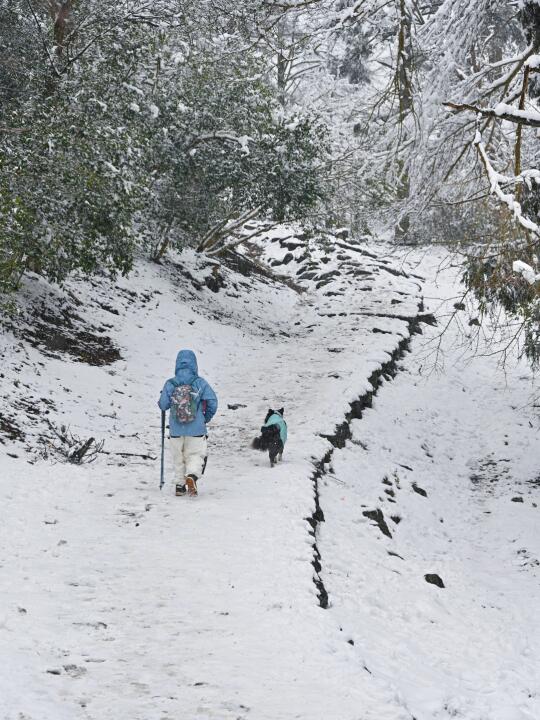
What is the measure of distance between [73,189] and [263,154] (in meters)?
7.92

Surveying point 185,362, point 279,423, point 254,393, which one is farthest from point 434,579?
point 254,393

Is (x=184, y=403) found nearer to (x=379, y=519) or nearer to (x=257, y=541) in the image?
(x=257, y=541)

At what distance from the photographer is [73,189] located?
12227mm

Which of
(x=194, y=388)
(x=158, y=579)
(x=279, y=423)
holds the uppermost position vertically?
(x=194, y=388)

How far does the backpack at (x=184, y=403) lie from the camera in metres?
8.62

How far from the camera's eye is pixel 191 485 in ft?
27.7

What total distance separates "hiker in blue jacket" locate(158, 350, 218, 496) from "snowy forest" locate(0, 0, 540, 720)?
0.04 m

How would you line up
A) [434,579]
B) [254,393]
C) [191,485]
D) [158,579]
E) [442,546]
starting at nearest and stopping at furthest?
[158,579] < [434,579] < [191,485] < [442,546] < [254,393]

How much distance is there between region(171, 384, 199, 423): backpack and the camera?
28.3 ft

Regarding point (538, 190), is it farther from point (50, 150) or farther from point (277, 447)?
point (50, 150)

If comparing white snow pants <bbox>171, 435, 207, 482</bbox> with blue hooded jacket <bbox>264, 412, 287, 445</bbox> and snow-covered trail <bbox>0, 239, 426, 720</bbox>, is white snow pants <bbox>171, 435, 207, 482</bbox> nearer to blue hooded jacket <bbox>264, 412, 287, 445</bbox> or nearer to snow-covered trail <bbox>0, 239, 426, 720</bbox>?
snow-covered trail <bbox>0, 239, 426, 720</bbox>

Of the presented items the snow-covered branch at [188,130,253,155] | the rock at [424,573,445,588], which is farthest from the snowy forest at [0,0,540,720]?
the snow-covered branch at [188,130,253,155]

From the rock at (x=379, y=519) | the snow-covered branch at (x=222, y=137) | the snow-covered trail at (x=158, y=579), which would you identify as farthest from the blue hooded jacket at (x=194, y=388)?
the snow-covered branch at (x=222, y=137)

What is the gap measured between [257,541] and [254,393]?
26.5 feet
